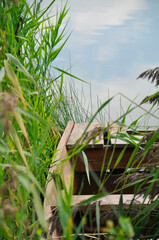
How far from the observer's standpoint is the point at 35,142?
1.07 m

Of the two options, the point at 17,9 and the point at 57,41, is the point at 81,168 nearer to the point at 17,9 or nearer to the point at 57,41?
the point at 57,41

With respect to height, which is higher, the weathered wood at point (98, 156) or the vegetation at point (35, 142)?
the vegetation at point (35, 142)

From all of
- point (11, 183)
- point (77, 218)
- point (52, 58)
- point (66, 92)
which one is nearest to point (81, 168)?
point (77, 218)

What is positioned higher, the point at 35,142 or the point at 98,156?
the point at 35,142

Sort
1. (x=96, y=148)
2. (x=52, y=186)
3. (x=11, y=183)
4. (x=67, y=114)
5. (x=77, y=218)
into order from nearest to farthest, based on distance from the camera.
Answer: (x=11, y=183)
(x=52, y=186)
(x=77, y=218)
(x=96, y=148)
(x=67, y=114)

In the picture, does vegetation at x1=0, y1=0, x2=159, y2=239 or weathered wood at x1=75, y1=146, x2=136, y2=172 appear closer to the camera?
vegetation at x1=0, y1=0, x2=159, y2=239

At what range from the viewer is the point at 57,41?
2.60 meters

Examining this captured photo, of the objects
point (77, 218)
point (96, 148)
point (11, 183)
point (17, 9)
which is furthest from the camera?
point (17, 9)

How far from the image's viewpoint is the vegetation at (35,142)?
2.23 feet

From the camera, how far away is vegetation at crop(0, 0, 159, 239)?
68 cm

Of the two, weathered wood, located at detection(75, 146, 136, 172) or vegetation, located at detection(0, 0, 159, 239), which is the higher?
vegetation, located at detection(0, 0, 159, 239)

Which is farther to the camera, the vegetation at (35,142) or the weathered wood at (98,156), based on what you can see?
the weathered wood at (98,156)

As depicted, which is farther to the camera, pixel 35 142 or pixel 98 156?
pixel 98 156

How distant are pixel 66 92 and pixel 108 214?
2.39 m
